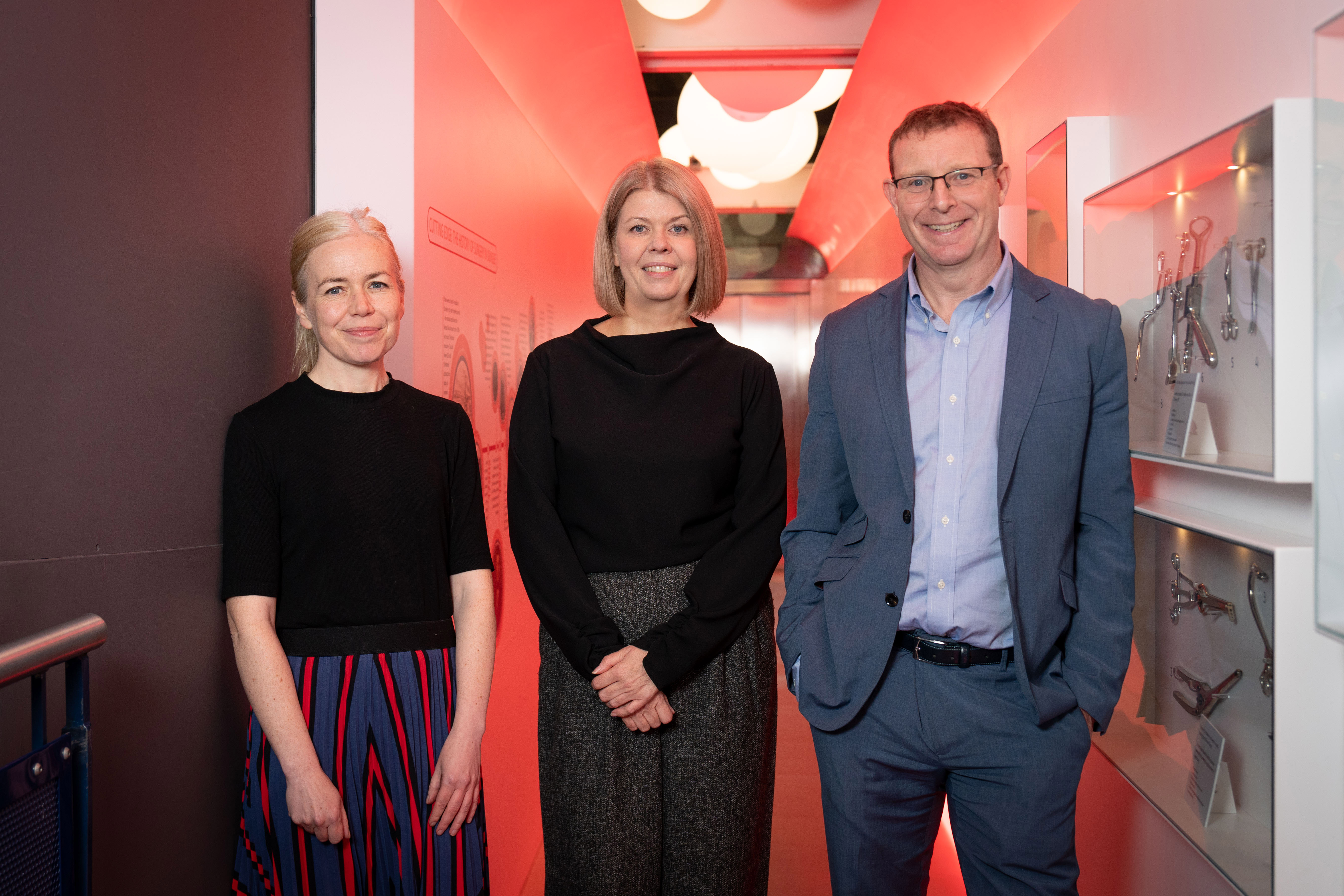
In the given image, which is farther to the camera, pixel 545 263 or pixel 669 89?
pixel 669 89

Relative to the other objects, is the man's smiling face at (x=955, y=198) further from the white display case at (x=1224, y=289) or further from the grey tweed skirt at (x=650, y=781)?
the grey tweed skirt at (x=650, y=781)

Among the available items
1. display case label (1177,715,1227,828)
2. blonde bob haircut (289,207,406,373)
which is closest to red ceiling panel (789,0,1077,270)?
display case label (1177,715,1227,828)

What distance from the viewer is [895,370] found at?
6.38ft

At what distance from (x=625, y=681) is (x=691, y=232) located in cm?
103

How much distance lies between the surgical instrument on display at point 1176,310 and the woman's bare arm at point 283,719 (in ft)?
6.37

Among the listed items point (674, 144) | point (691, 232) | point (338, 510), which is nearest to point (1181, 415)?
point (691, 232)

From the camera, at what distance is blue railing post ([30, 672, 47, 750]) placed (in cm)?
102

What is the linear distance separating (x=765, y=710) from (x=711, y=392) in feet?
2.44

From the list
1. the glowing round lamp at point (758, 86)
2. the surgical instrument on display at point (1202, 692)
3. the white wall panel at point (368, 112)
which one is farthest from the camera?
the glowing round lamp at point (758, 86)

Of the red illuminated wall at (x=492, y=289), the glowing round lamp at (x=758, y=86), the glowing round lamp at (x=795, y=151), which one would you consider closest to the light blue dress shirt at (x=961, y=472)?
the red illuminated wall at (x=492, y=289)

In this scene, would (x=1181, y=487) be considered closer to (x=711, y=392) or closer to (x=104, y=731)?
(x=711, y=392)

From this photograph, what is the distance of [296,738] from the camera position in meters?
1.67

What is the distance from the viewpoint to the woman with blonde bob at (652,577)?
1.90m

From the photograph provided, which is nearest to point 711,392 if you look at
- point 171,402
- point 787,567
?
point 787,567
